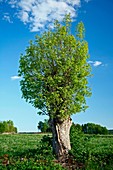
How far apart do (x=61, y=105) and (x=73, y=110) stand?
75cm

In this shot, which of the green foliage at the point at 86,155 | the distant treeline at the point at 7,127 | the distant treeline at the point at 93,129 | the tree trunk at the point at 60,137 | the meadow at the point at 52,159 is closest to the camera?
the meadow at the point at 52,159

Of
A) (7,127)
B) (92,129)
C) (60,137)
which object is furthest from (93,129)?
(60,137)

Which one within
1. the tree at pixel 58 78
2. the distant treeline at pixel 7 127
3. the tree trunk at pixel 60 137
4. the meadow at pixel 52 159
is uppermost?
the distant treeline at pixel 7 127

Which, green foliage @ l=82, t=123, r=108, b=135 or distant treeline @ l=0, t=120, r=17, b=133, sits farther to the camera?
distant treeline @ l=0, t=120, r=17, b=133

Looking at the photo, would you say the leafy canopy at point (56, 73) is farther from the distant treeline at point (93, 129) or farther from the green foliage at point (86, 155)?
the distant treeline at point (93, 129)

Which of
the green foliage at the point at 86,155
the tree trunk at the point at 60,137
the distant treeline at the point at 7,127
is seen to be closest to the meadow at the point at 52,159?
the green foliage at the point at 86,155

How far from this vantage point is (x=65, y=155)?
762 inches

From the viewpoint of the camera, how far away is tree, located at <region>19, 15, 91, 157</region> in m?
19.6

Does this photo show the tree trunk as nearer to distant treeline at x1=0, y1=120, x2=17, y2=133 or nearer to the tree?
the tree

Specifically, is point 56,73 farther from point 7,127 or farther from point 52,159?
point 7,127

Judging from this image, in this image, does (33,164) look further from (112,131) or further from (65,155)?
(112,131)

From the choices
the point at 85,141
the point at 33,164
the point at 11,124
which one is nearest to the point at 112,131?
the point at 11,124

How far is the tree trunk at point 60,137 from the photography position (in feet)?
64.3

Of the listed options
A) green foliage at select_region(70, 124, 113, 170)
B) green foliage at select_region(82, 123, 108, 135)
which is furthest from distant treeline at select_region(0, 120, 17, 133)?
green foliage at select_region(70, 124, 113, 170)
